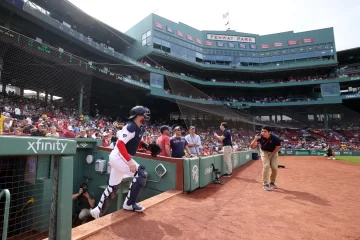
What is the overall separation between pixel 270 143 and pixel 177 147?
2.56 m

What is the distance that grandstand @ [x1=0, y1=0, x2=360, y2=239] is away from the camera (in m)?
15.5

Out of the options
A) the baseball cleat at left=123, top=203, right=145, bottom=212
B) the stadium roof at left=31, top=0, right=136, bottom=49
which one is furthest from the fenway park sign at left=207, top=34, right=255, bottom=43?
the baseball cleat at left=123, top=203, right=145, bottom=212

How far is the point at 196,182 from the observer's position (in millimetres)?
5250

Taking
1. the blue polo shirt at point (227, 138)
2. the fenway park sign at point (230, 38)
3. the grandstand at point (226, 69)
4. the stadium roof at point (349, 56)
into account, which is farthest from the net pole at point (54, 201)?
the stadium roof at point (349, 56)

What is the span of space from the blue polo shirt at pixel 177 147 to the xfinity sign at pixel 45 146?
3.95 m

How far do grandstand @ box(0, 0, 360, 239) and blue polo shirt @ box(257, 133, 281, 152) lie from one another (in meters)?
5.05

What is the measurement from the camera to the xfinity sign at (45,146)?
1806 mm

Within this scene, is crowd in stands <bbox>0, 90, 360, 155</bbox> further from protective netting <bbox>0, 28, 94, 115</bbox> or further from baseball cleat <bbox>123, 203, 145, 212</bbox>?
baseball cleat <bbox>123, 203, 145, 212</bbox>

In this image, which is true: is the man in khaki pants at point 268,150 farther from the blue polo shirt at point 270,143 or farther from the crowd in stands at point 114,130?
the crowd in stands at point 114,130

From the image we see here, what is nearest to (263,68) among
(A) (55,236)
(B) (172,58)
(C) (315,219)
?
(B) (172,58)

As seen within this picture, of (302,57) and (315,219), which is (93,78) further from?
(302,57)

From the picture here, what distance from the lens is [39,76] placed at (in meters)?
16.5

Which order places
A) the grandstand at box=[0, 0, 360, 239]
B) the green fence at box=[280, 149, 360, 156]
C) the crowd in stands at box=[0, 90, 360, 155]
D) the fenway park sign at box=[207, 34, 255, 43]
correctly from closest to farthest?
the crowd in stands at box=[0, 90, 360, 155]
the grandstand at box=[0, 0, 360, 239]
the green fence at box=[280, 149, 360, 156]
the fenway park sign at box=[207, 34, 255, 43]

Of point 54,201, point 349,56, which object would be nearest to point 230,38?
point 349,56
